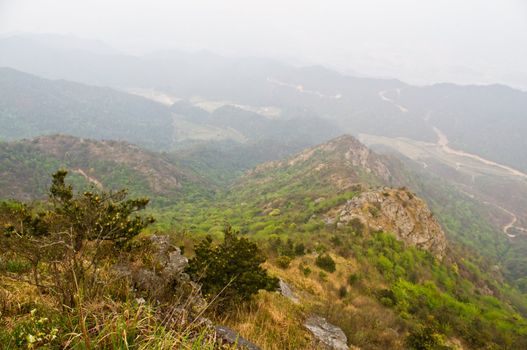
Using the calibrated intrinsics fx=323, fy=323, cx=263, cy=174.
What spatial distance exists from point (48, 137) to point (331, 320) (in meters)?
136

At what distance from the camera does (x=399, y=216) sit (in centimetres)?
3316

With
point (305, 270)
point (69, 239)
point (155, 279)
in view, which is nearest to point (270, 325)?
point (155, 279)

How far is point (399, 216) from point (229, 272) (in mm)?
30010

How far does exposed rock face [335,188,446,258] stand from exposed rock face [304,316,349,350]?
21863mm

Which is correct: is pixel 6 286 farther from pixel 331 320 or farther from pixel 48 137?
pixel 48 137

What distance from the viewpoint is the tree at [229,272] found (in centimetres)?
665

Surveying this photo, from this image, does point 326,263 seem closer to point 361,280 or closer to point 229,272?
point 361,280

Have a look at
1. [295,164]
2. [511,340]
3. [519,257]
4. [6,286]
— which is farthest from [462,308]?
[519,257]

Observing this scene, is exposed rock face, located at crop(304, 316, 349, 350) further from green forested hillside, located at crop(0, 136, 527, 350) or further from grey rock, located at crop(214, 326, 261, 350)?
grey rock, located at crop(214, 326, 261, 350)

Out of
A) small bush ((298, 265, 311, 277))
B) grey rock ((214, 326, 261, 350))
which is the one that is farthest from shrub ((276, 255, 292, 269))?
grey rock ((214, 326, 261, 350))

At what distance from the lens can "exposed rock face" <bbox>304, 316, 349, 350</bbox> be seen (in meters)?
7.00

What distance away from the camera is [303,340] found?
20.4ft

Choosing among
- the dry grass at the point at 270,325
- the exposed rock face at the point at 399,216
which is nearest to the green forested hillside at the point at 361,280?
the dry grass at the point at 270,325

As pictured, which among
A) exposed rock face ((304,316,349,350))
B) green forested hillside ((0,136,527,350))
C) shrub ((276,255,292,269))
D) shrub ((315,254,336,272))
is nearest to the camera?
exposed rock face ((304,316,349,350))
